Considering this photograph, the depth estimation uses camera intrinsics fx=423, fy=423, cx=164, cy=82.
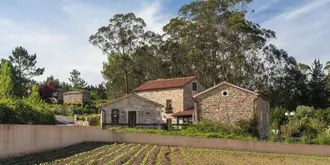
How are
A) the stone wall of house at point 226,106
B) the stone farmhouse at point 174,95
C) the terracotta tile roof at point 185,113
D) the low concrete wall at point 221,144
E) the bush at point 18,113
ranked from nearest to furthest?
the bush at point 18,113, the low concrete wall at point 221,144, the stone wall of house at point 226,106, the terracotta tile roof at point 185,113, the stone farmhouse at point 174,95

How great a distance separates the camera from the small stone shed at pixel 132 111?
130 feet

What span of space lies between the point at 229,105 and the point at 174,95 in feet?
33.4

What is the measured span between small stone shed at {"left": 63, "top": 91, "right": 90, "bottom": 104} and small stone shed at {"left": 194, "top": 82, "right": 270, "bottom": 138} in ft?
99.3

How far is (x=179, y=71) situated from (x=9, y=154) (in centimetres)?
4889

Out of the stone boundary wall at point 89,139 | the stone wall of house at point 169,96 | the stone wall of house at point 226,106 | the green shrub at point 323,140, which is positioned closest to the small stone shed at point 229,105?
the stone wall of house at point 226,106

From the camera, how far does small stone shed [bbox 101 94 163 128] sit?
39.7 meters

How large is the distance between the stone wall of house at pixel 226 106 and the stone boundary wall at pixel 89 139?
36.8ft

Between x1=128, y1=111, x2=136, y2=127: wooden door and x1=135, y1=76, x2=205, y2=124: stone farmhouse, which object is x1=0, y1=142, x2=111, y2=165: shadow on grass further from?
x1=135, y1=76, x2=205, y2=124: stone farmhouse

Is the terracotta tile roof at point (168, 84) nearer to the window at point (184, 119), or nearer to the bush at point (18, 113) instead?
the window at point (184, 119)

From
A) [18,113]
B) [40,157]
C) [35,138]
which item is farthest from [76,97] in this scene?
Answer: [40,157]

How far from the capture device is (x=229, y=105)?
40156 mm

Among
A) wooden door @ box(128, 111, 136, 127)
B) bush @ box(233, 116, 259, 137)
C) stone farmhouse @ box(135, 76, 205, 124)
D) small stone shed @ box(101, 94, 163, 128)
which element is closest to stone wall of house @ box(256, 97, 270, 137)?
bush @ box(233, 116, 259, 137)

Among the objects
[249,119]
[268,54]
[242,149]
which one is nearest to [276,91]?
[268,54]

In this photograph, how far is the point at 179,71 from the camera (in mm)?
63000
